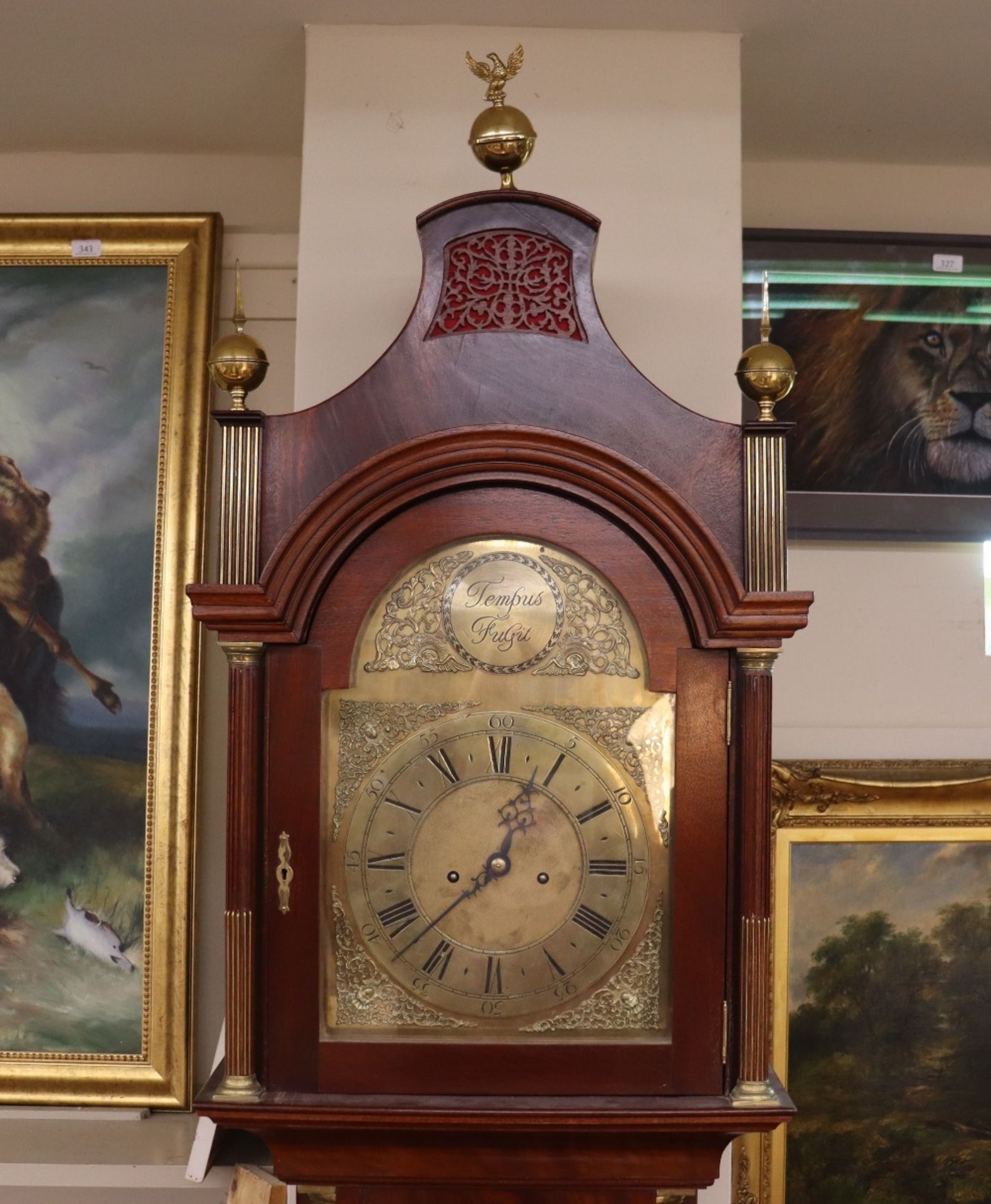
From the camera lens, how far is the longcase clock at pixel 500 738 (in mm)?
1725

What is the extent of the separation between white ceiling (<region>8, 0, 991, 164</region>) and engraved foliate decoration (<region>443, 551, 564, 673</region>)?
3.48 ft

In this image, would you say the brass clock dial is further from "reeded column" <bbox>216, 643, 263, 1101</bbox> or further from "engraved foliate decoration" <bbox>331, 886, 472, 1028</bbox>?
"reeded column" <bbox>216, 643, 263, 1101</bbox>

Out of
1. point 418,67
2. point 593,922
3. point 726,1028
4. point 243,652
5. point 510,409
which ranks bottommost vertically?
point 726,1028

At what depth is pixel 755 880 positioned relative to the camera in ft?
5.63

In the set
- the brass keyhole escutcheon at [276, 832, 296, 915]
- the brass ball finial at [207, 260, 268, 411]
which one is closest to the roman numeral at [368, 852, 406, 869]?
the brass keyhole escutcheon at [276, 832, 296, 915]

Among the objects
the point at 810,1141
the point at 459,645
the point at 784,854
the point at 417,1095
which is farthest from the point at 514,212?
the point at 810,1141

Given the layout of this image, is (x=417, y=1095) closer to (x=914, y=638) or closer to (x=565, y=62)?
(x=914, y=638)

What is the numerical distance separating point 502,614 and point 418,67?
1124mm

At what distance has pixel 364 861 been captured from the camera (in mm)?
1744

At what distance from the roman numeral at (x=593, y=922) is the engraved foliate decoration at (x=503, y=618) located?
14.0 inches

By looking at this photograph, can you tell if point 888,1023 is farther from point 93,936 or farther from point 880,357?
point 93,936

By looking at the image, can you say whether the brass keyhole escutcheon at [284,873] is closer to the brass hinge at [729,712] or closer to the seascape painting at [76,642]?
the brass hinge at [729,712]

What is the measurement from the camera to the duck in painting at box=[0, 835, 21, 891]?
269 cm

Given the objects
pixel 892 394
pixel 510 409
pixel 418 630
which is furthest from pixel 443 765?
pixel 892 394
